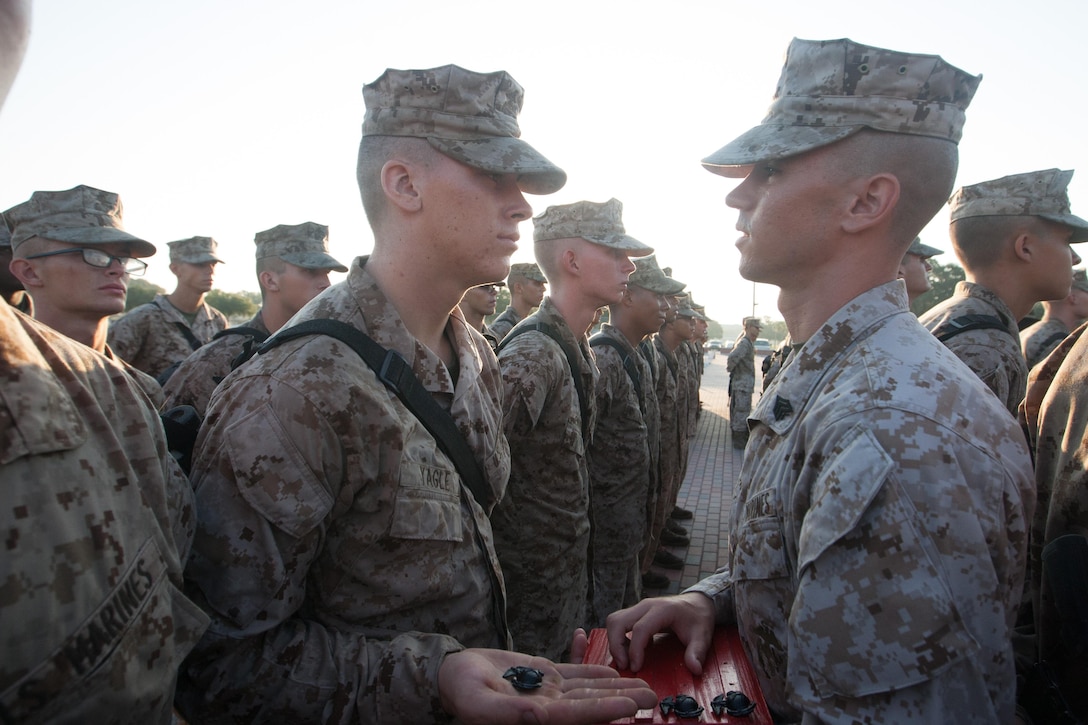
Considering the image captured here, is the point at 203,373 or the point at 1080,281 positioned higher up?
the point at 1080,281

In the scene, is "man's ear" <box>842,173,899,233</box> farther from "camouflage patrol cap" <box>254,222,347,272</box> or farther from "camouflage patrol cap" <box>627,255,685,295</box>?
"camouflage patrol cap" <box>254,222,347,272</box>

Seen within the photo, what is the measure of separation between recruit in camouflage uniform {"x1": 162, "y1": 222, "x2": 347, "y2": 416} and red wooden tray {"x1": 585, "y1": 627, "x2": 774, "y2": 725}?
327cm

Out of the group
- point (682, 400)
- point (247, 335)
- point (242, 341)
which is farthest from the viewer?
point (682, 400)

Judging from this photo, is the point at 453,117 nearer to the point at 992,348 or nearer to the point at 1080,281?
the point at 992,348

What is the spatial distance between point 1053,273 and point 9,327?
17.9 feet

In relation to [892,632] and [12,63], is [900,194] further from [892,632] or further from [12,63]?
[12,63]

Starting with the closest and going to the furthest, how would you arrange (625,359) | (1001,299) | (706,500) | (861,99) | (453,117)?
(861,99), (453,117), (1001,299), (625,359), (706,500)

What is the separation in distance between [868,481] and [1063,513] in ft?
3.73

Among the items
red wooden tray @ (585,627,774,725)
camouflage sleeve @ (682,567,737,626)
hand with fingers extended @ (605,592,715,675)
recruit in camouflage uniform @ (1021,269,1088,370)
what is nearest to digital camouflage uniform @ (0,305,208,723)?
red wooden tray @ (585,627,774,725)

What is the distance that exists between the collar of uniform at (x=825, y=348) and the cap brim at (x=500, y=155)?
109 centimetres

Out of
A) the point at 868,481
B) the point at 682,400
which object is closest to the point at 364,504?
the point at 868,481

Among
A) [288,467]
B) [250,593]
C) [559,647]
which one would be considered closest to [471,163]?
[288,467]

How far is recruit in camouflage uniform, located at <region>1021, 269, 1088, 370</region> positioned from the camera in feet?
24.5

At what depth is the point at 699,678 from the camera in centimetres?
180
